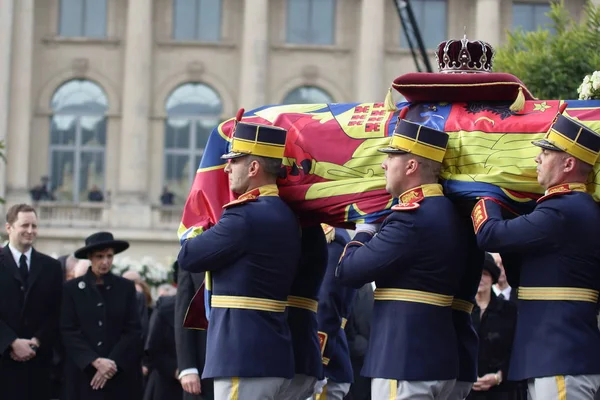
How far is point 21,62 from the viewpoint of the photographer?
4481 centimetres

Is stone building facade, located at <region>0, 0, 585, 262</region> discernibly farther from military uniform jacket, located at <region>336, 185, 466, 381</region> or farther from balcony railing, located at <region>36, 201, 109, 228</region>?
military uniform jacket, located at <region>336, 185, 466, 381</region>

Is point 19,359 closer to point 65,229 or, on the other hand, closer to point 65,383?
point 65,383

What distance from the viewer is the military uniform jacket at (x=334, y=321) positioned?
9.24 meters

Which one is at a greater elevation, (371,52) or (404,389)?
(371,52)

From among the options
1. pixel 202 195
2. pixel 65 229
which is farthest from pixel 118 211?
pixel 202 195

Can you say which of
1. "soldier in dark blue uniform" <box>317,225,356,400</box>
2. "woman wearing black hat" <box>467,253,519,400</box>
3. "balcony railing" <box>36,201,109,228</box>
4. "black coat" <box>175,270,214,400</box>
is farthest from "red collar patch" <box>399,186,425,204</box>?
"balcony railing" <box>36,201,109,228</box>

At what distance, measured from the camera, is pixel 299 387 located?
319 inches

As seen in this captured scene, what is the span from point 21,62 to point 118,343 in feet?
114

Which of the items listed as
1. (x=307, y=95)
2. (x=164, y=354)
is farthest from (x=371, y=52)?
(x=164, y=354)

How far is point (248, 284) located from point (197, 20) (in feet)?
128

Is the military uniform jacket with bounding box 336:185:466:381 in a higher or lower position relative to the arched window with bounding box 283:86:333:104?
lower

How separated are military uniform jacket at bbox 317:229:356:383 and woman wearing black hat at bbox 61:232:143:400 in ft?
8.14

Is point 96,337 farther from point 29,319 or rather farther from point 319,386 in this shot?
point 319,386

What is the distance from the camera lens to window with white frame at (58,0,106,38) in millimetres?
45812
